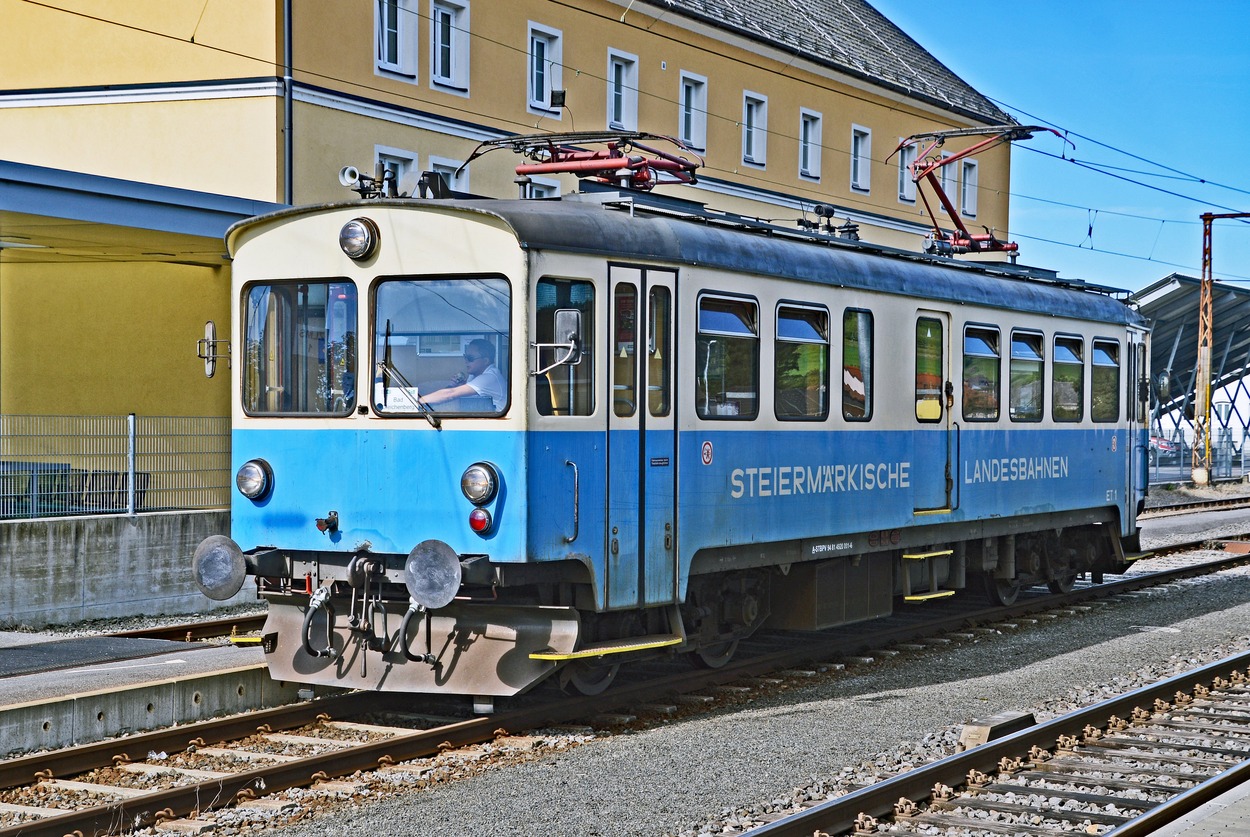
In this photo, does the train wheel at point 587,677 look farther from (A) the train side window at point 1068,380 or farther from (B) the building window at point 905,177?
(B) the building window at point 905,177

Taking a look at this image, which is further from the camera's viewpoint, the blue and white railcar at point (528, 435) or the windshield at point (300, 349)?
the windshield at point (300, 349)

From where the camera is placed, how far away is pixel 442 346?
904 cm

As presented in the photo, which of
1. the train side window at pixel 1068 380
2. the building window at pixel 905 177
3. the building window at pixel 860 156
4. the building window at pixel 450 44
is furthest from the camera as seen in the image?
the building window at pixel 905 177

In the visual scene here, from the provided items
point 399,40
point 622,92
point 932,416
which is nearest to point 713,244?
point 932,416

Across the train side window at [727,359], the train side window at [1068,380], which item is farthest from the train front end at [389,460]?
the train side window at [1068,380]

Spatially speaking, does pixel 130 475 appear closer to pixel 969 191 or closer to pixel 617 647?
pixel 617 647

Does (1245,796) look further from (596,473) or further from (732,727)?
(596,473)

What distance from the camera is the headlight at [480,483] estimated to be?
8766 mm

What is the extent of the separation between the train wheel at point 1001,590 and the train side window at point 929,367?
299 centimetres

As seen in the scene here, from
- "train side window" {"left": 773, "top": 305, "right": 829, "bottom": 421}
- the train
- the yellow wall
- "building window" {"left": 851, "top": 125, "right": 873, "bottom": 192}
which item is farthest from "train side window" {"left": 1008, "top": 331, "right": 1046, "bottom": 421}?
"building window" {"left": 851, "top": 125, "right": 873, "bottom": 192}

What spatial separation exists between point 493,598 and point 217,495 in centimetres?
790

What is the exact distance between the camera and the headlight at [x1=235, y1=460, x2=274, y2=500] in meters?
9.55

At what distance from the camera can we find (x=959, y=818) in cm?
716

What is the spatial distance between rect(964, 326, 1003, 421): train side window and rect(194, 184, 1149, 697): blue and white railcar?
6.87 feet
